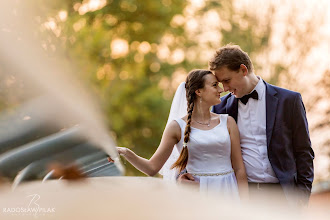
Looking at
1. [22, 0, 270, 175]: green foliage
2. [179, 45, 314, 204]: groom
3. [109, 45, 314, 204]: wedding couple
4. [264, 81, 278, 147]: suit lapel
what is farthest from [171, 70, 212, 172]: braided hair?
[22, 0, 270, 175]: green foliage

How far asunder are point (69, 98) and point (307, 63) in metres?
15.8

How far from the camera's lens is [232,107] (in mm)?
3518

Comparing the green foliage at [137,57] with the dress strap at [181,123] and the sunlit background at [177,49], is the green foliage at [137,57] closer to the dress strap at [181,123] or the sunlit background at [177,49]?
the sunlit background at [177,49]

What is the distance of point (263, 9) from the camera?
53.2 feet

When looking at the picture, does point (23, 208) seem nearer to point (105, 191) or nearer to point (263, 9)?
point (105, 191)

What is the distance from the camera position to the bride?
3229mm

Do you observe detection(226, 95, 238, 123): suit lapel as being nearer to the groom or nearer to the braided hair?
the groom

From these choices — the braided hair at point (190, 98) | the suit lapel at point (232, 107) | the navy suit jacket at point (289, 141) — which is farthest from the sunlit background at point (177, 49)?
the navy suit jacket at point (289, 141)

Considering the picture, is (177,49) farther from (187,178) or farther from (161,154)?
→ (187,178)

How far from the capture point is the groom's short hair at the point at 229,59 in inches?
130

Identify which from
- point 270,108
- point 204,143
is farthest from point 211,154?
point 270,108

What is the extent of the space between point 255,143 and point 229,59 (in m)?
0.61

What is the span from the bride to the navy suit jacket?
241 millimetres

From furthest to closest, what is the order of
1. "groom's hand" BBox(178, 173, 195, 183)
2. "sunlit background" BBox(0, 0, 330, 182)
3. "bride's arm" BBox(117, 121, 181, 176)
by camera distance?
"sunlit background" BBox(0, 0, 330, 182), "bride's arm" BBox(117, 121, 181, 176), "groom's hand" BBox(178, 173, 195, 183)
